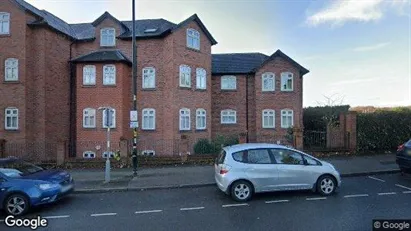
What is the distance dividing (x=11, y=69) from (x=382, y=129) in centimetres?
2269

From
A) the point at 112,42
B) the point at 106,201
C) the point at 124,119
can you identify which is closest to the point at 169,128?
the point at 124,119

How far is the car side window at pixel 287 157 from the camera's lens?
8.23 m

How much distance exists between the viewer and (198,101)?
818 inches

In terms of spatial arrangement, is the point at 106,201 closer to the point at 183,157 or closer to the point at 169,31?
the point at 183,157

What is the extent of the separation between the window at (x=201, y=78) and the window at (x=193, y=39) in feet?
5.50

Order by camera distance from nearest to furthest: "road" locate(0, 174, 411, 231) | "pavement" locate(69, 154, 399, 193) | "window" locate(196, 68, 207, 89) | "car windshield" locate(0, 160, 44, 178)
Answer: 1. "road" locate(0, 174, 411, 231)
2. "car windshield" locate(0, 160, 44, 178)
3. "pavement" locate(69, 154, 399, 193)
4. "window" locate(196, 68, 207, 89)

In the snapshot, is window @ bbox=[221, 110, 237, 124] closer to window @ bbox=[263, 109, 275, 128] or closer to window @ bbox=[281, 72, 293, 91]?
window @ bbox=[263, 109, 275, 128]

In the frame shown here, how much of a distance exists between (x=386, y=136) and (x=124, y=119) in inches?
642

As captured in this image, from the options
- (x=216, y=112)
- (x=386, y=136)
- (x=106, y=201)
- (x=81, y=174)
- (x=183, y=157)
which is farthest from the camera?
(x=216, y=112)

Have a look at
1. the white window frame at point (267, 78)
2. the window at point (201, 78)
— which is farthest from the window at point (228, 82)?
the window at point (201, 78)

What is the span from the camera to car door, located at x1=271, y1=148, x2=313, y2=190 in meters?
8.06

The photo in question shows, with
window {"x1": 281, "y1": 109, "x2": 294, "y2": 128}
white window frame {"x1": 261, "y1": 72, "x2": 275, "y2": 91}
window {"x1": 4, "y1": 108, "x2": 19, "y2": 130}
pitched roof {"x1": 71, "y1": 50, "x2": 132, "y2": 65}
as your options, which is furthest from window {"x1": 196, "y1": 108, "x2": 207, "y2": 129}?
window {"x1": 4, "y1": 108, "x2": 19, "y2": 130}

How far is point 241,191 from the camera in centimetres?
791

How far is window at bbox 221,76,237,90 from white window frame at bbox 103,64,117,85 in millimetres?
8719
